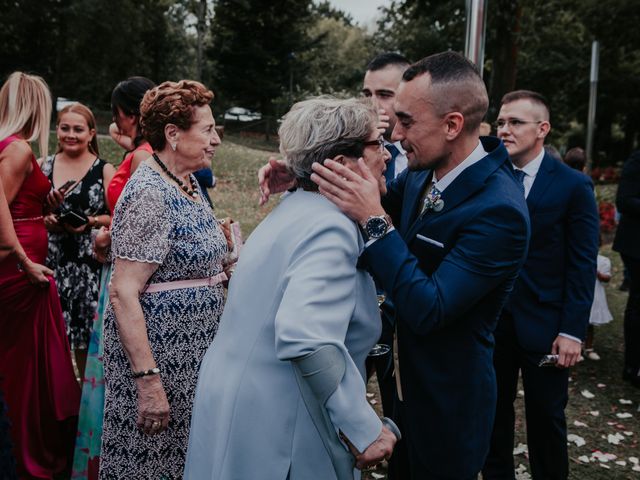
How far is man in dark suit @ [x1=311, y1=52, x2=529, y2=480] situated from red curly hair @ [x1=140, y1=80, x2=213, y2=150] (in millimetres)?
1134

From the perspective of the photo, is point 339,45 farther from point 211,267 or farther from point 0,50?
point 211,267

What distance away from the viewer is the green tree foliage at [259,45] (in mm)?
34812

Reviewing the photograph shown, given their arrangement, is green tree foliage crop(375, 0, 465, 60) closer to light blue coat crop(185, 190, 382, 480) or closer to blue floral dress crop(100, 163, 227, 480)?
blue floral dress crop(100, 163, 227, 480)

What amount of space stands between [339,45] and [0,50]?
49.1 meters

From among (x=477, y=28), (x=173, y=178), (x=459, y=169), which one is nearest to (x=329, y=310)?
(x=459, y=169)

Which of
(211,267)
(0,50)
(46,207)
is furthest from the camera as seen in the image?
(0,50)

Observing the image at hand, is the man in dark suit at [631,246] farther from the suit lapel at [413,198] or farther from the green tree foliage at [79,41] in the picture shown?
the green tree foliage at [79,41]

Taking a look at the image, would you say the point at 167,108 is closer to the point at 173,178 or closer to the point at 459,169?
the point at 173,178

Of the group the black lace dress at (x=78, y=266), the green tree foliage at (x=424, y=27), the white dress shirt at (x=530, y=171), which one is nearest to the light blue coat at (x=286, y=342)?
the white dress shirt at (x=530, y=171)

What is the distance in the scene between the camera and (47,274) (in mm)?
3916

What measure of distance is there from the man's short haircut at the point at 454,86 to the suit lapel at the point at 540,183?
135cm

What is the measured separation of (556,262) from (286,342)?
2343 millimetres

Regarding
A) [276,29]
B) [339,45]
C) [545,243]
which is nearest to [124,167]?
[545,243]

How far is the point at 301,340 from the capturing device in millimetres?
1809
